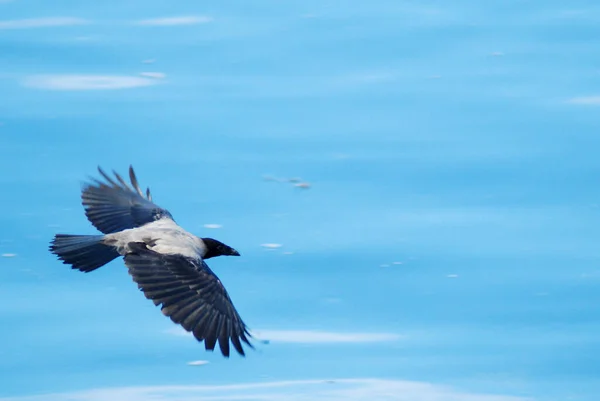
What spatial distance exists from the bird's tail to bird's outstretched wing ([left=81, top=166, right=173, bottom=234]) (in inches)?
18.6

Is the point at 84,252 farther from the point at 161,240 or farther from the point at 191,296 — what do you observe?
the point at 191,296

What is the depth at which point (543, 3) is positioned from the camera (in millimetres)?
11797

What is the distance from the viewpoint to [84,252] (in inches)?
309

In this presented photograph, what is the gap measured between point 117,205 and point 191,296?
1.38 m

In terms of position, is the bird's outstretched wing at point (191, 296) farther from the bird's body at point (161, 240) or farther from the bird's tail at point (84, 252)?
the bird's tail at point (84, 252)

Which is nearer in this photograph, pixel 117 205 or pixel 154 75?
pixel 117 205

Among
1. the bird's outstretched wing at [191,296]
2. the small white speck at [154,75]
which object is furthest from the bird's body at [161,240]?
the small white speck at [154,75]

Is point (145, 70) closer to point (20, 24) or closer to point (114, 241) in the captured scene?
point (20, 24)

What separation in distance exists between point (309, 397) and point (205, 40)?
4238mm

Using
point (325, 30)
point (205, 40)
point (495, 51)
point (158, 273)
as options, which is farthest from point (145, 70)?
point (158, 273)

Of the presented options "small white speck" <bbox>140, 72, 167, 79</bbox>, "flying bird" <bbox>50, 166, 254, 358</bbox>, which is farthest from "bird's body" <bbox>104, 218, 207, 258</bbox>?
"small white speck" <bbox>140, 72, 167, 79</bbox>

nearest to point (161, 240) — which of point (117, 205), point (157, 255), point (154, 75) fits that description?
point (157, 255)

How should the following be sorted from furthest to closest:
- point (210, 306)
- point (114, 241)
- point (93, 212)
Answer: point (93, 212), point (114, 241), point (210, 306)

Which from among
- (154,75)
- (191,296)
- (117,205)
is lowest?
(191,296)
